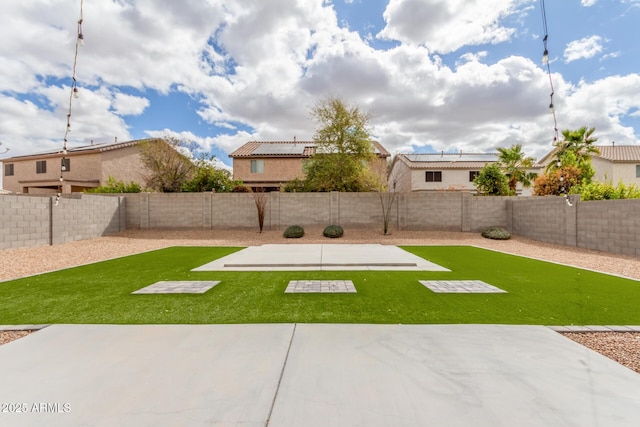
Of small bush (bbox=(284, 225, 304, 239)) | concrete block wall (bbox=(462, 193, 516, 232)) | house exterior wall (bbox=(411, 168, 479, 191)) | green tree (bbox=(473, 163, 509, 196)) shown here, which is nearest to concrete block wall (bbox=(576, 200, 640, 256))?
concrete block wall (bbox=(462, 193, 516, 232))

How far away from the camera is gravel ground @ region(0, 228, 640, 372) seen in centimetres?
339

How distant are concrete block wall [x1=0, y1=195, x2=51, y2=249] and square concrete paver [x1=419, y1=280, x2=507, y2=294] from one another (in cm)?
1380

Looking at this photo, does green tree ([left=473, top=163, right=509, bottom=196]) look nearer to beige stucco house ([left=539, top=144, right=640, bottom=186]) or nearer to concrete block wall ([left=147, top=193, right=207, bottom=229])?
beige stucco house ([left=539, top=144, right=640, bottom=186])

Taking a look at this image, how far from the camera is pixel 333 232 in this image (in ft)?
49.2

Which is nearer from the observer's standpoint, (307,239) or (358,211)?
(307,239)

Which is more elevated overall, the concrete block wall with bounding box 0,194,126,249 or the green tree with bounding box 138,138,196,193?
the green tree with bounding box 138,138,196,193

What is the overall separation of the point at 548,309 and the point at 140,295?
6.58 meters

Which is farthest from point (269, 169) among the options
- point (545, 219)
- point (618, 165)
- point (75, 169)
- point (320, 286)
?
point (618, 165)

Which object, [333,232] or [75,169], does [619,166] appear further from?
[75,169]

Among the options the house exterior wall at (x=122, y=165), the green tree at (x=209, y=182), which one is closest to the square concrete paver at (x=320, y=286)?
the green tree at (x=209, y=182)

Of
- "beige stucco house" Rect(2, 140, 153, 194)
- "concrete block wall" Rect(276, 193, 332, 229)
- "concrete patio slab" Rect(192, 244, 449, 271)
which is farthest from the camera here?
"beige stucco house" Rect(2, 140, 153, 194)
